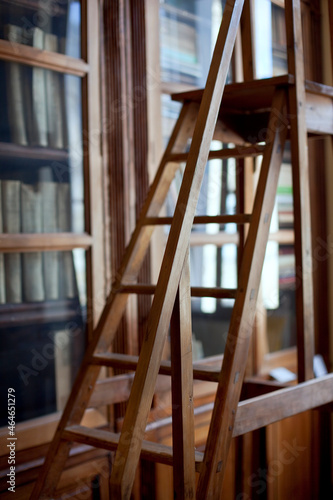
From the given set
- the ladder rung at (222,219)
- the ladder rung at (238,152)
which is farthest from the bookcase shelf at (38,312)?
the ladder rung at (238,152)

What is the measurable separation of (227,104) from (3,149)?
0.78 m

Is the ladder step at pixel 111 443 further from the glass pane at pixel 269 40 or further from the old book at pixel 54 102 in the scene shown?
the glass pane at pixel 269 40

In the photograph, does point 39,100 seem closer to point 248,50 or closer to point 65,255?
point 65,255

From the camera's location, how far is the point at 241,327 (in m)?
1.75

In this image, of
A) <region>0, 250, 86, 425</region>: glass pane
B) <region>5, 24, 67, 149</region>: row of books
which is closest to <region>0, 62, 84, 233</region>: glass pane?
<region>5, 24, 67, 149</region>: row of books

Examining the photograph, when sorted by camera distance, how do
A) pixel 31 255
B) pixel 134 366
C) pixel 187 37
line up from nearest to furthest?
pixel 134 366, pixel 31 255, pixel 187 37

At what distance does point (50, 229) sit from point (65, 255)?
108mm

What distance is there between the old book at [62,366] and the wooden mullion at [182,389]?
0.69 metres

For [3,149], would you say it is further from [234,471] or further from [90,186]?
[234,471]

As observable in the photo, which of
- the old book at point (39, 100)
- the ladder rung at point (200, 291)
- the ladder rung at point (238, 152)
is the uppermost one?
the old book at point (39, 100)

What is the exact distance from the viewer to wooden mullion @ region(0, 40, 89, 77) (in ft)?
6.54

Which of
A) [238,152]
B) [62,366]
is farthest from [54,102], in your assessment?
[62,366]

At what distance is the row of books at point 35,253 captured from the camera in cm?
201

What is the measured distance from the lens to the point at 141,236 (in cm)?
204
